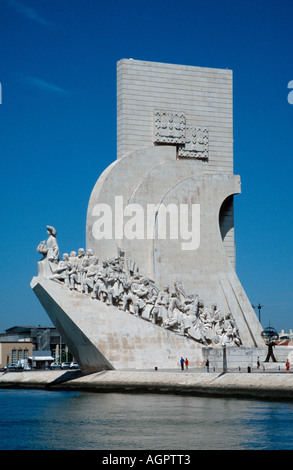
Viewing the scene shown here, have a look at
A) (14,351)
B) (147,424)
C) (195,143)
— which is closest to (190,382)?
(147,424)

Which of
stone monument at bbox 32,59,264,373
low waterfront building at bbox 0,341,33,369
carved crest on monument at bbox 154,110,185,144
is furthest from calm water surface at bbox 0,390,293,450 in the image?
low waterfront building at bbox 0,341,33,369

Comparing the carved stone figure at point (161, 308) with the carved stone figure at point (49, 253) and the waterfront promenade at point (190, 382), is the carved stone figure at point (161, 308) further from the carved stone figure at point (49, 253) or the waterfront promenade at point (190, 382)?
the carved stone figure at point (49, 253)

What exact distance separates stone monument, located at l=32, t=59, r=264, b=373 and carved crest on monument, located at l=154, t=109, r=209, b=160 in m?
0.03

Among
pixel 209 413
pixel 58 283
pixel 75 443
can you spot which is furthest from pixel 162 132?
pixel 75 443

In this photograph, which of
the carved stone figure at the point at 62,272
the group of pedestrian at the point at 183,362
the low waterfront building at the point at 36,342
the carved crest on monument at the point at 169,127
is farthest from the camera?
the low waterfront building at the point at 36,342

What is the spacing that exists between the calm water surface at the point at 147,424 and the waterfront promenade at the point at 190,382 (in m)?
0.58

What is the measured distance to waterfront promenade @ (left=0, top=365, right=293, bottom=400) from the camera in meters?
19.2

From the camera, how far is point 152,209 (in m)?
26.2

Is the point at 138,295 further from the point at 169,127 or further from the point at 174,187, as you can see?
the point at 169,127

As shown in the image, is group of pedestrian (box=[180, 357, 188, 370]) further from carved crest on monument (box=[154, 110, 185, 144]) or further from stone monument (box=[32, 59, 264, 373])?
carved crest on monument (box=[154, 110, 185, 144])

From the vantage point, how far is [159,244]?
26.0 m

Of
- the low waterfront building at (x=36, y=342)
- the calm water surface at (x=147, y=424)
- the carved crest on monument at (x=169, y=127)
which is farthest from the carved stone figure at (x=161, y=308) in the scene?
the low waterfront building at (x=36, y=342)

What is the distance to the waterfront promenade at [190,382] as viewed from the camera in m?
19.2

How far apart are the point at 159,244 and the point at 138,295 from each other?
6.82 ft
